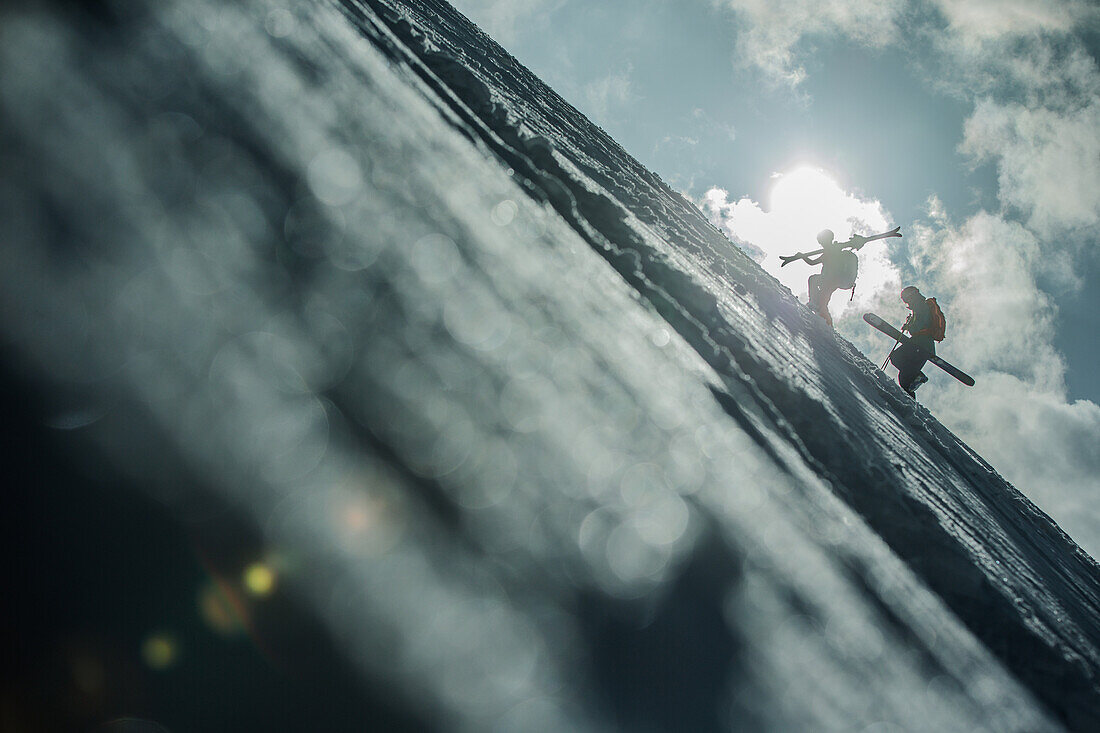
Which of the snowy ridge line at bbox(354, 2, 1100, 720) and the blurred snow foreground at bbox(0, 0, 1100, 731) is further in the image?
the snowy ridge line at bbox(354, 2, 1100, 720)

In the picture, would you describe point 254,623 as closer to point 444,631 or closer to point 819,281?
point 444,631

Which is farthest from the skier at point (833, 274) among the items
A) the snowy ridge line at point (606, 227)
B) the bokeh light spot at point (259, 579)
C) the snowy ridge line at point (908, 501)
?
the bokeh light spot at point (259, 579)

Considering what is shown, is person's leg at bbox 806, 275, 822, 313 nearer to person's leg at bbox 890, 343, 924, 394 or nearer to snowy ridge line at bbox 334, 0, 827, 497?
person's leg at bbox 890, 343, 924, 394

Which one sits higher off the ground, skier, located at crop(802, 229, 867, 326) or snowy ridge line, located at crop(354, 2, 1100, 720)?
skier, located at crop(802, 229, 867, 326)

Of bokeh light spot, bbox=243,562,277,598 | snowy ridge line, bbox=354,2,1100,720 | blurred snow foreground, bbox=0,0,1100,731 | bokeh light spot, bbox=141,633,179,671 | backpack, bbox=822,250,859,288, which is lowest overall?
bokeh light spot, bbox=141,633,179,671

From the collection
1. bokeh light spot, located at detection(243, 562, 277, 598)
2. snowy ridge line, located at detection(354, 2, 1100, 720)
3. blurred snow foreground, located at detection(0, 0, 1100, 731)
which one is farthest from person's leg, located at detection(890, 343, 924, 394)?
bokeh light spot, located at detection(243, 562, 277, 598)

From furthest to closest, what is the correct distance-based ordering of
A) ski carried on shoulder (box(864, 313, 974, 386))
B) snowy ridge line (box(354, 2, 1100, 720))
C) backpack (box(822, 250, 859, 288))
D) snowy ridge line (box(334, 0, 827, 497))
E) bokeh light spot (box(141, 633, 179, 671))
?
backpack (box(822, 250, 859, 288)) < ski carried on shoulder (box(864, 313, 974, 386)) < snowy ridge line (box(334, 0, 827, 497)) < snowy ridge line (box(354, 2, 1100, 720)) < bokeh light spot (box(141, 633, 179, 671))

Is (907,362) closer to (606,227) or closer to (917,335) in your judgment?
(917,335)

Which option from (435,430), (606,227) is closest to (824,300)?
(606,227)
